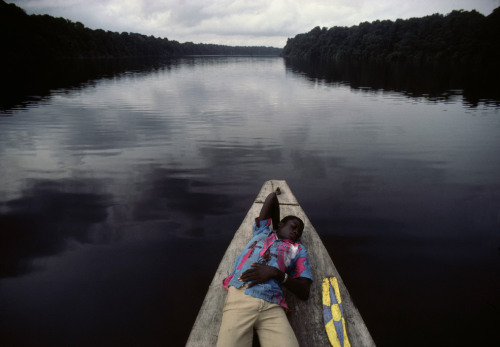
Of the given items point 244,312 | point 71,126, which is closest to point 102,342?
point 244,312

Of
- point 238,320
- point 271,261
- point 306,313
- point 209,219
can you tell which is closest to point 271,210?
point 271,261

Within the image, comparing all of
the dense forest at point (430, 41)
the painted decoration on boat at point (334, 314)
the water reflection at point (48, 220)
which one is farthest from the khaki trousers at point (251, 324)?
the dense forest at point (430, 41)

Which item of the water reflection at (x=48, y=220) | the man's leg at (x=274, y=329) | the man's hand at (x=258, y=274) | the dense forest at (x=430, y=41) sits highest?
the dense forest at (x=430, y=41)

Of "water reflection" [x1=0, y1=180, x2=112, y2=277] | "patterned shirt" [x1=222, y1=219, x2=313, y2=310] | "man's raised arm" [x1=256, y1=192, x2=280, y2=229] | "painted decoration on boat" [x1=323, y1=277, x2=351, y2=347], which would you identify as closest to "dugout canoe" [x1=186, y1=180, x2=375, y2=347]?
"painted decoration on boat" [x1=323, y1=277, x2=351, y2=347]

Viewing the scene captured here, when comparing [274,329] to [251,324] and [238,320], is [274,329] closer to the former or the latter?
[251,324]

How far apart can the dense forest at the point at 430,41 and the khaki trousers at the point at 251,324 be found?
6721 centimetres

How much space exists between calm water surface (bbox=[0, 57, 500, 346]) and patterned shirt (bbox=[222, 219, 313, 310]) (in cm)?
129

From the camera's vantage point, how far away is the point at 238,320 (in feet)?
8.55

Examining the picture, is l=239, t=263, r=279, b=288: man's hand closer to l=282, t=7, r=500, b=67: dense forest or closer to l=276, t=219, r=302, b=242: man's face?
l=276, t=219, r=302, b=242: man's face

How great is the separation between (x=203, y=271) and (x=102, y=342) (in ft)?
5.35

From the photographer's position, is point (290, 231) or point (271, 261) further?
point (290, 231)

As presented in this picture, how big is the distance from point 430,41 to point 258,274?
9335 centimetres

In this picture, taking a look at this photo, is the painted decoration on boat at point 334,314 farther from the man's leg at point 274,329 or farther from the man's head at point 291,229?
the man's head at point 291,229

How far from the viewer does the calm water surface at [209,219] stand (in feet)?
12.5
